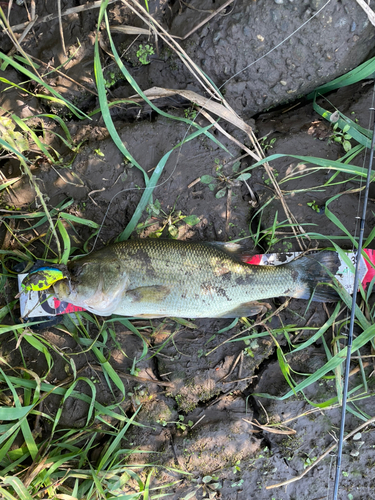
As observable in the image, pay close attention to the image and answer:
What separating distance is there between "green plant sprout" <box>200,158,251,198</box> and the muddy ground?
0.02m

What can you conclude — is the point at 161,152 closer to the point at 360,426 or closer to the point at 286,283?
the point at 286,283

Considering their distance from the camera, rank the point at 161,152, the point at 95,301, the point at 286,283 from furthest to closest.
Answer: the point at 161,152 < the point at 286,283 < the point at 95,301

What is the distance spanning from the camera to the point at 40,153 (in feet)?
11.1

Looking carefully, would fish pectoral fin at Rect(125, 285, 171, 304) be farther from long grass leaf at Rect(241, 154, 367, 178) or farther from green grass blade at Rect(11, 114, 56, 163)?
green grass blade at Rect(11, 114, 56, 163)

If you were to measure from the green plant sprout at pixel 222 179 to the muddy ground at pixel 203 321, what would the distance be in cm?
2

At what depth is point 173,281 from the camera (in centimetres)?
303

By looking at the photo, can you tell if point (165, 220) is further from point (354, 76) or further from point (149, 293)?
point (354, 76)

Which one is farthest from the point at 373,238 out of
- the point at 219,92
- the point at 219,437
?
the point at 219,437

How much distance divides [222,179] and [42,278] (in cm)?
204

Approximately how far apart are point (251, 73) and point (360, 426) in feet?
12.7

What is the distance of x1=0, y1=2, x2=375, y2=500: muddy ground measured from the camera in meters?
3.38

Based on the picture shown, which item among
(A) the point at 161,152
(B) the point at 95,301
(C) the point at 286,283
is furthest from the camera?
(A) the point at 161,152

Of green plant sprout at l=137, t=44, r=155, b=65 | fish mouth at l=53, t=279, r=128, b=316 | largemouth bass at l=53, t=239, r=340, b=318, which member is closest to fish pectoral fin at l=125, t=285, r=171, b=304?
largemouth bass at l=53, t=239, r=340, b=318

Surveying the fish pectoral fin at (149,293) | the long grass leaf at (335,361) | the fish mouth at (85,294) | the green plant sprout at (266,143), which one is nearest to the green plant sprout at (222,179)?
the green plant sprout at (266,143)
